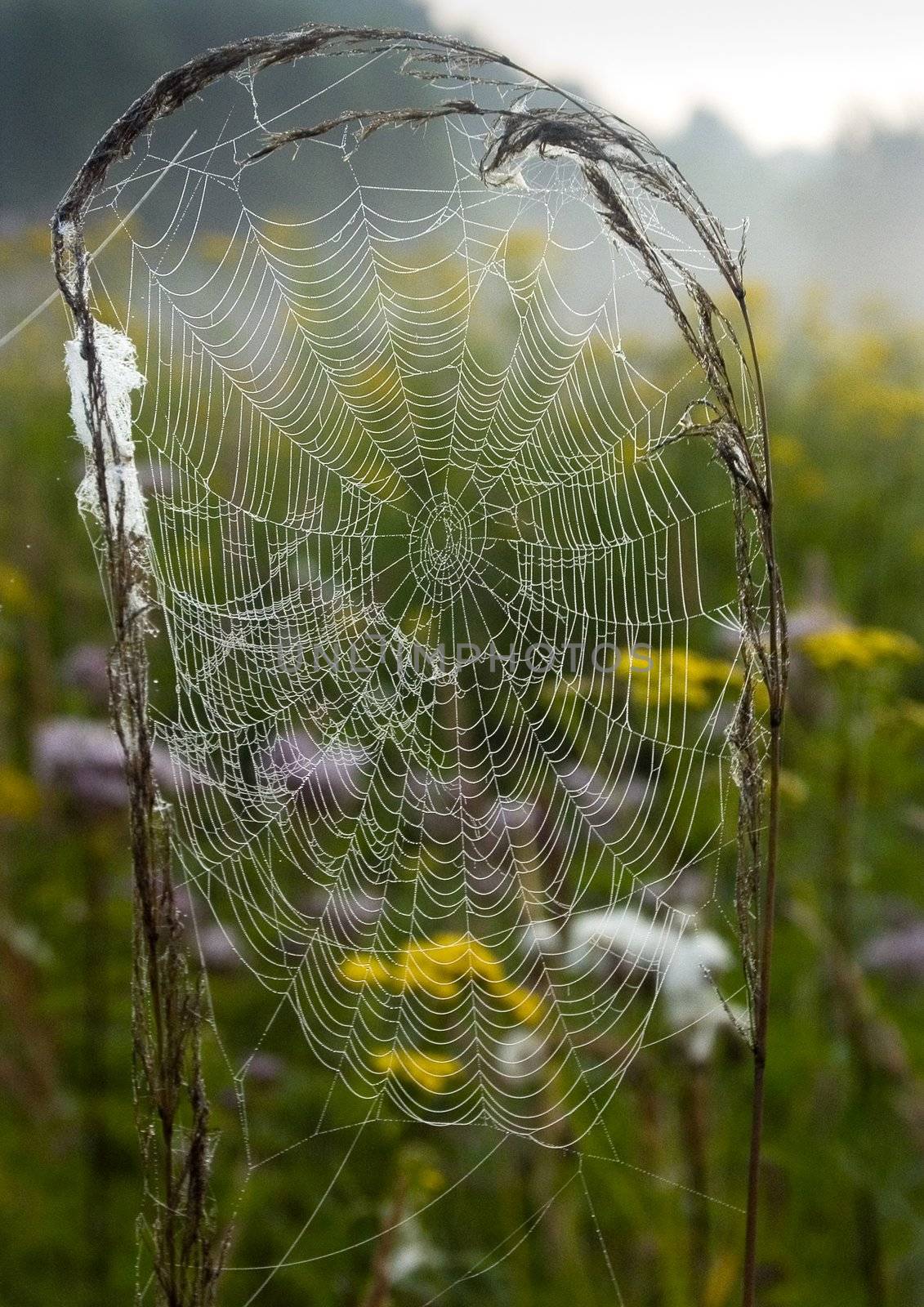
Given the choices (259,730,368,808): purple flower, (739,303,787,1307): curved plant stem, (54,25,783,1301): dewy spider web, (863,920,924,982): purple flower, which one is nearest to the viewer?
(739,303,787,1307): curved plant stem

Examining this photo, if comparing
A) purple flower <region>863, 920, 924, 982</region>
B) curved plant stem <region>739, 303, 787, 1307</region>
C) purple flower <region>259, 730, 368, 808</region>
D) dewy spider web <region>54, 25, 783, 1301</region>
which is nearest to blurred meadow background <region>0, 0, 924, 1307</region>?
purple flower <region>863, 920, 924, 982</region>

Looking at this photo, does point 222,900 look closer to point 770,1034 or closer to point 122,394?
point 770,1034

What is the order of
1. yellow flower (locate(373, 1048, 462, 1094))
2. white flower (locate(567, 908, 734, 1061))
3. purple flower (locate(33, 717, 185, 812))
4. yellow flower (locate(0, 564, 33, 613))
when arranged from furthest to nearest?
yellow flower (locate(0, 564, 33, 613)) → purple flower (locate(33, 717, 185, 812)) → white flower (locate(567, 908, 734, 1061)) → yellow flower (locate(373, 1048, 462, 1094))

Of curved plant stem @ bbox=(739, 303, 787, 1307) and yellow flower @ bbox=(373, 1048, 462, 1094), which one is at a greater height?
curved plant stem @ bbox=(739, 303, 787, 1307)

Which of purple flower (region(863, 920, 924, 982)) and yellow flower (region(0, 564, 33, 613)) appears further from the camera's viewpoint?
yellow flower (region(0, 564, 33, 613))

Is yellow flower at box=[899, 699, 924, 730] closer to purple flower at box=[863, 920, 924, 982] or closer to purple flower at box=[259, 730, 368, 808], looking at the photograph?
purple flower at box=[863, 920, 924, 982]

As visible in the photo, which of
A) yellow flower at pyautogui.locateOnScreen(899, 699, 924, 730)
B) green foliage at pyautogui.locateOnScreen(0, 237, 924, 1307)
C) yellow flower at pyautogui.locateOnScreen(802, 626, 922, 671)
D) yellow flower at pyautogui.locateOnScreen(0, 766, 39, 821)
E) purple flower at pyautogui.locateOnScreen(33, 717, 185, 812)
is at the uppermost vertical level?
yellow flower at pyautogui.locateOnScreen(802, 626, 922, 671)

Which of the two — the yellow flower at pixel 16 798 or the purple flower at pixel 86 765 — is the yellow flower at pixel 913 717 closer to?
the purple flower at pixel 86 765
